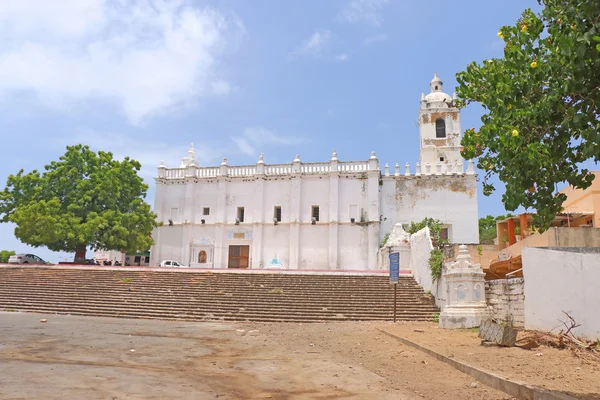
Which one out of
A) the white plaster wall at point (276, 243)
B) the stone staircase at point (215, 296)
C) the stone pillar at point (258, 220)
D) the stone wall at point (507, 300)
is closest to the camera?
the stone wall at point (507, 300)

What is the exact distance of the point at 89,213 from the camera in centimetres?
2708

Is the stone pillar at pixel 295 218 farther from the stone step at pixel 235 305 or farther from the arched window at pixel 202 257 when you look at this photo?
the stone step at pixel 235 305

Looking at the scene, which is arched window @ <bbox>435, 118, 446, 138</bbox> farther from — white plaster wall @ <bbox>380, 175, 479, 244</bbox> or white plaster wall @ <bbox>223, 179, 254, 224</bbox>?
white plaster wall @ <bbox>223, 179, 254, 224</bbox>

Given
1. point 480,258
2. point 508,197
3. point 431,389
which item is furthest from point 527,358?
point 480,258

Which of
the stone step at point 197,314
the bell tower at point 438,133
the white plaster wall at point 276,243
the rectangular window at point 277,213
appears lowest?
the stone step at point 197,314

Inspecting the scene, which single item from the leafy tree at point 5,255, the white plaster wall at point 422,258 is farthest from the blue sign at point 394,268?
the leafy tree at point 5,255

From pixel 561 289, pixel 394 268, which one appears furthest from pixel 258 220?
pixel 561 289

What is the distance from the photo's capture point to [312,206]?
32.8 meters

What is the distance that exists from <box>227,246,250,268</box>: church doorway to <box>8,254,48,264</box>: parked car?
11478mm

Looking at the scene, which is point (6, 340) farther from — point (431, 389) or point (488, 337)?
point (488, 337)

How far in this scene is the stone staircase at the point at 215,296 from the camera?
14930 mm

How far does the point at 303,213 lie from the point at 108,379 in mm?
27777

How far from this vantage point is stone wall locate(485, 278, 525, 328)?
1020cm

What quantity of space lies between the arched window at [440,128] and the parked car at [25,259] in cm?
2705
